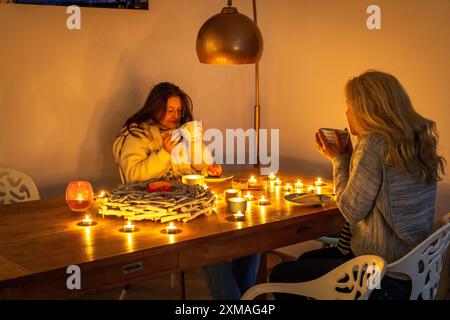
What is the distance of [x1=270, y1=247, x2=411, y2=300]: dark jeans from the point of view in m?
2.01

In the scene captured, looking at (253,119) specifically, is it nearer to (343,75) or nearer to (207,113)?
(207,113)

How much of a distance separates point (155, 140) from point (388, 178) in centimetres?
143

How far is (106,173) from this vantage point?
3.40 metres

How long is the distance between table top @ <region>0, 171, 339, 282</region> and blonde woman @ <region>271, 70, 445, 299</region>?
234 millimetres

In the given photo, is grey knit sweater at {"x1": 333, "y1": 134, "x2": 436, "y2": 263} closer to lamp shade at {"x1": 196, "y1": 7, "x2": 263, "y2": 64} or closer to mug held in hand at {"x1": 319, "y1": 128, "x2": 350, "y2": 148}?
mug held in hand at {"x1": 319, "y1": 128, "x2": 350, "y2": 148}

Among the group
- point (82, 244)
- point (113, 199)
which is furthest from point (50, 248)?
point (113, 199)

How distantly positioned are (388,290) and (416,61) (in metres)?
1.39

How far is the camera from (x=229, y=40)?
88.7 inches

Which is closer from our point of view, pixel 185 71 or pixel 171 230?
pixel 171 230

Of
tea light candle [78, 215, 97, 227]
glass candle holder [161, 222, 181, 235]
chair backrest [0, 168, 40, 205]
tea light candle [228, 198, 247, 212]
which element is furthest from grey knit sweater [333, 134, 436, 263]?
chair backrest [0, 168, 40, 205]

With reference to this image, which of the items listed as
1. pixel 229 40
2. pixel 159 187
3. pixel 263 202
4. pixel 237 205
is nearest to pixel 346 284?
pixel 237 205

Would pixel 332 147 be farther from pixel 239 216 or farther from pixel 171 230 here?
pixel 171 230

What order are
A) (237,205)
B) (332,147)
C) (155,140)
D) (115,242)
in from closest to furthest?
(115,242) → (237,205) → (332,147) → (155,140)
